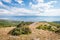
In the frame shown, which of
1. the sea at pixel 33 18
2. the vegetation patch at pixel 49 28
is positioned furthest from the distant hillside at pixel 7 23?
the vegetation patch at pixel 49 28

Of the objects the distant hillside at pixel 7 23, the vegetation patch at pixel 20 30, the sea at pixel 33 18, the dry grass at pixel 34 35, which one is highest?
the sea at pixel 33 18

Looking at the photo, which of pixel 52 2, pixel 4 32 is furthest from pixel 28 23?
pixel 52 2

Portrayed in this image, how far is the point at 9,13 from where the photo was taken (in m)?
2.39

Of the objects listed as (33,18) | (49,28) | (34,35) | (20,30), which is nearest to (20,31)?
(20,30)

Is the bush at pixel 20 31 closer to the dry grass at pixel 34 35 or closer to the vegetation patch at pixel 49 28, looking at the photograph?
the dry grass at pixel 34 35

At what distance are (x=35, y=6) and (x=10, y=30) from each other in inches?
30.0

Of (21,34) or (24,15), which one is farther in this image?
(24,15)

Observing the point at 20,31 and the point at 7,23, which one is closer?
the point at 20,31

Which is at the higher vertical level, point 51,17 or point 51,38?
point 51,17

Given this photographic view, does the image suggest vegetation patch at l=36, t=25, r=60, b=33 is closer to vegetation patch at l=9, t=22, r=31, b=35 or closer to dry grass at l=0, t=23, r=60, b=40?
dry grass at l=0, t=23, r=60, b=40

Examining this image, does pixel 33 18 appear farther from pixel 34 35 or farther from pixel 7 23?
pixel 7 23

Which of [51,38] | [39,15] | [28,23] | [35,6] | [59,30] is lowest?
[51,38]

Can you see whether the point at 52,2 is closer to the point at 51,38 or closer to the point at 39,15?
the point at 39,15

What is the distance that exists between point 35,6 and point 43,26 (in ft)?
1.57
